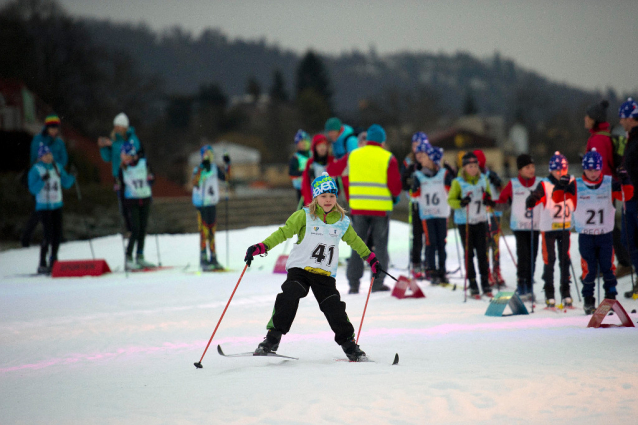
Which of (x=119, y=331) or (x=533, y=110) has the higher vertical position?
(x=533, y=110)

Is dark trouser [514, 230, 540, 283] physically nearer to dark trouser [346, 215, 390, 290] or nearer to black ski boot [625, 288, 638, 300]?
black ski boot [625, 288, 638, 300]

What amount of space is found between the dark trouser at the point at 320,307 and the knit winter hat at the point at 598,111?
192 inches

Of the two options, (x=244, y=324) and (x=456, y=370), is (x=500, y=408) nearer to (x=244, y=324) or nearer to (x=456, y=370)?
(x=456, y=370)

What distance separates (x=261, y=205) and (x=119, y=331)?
17.5 m

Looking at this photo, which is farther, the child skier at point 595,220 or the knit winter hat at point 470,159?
the knit winter hat at point 470,159

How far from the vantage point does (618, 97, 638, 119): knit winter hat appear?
8.09 meters

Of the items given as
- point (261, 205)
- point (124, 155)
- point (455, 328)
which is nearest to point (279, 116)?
point (261, 205)

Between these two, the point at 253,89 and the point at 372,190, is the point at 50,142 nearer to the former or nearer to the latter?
the point at 372,190

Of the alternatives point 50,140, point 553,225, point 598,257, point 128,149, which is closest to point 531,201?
point 553,225

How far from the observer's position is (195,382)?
15.1ft

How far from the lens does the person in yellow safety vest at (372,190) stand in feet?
28.7

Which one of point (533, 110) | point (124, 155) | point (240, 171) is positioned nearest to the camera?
point (124, 155)

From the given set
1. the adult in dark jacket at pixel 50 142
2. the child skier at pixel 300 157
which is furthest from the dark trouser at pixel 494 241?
the adult in dark jacket at pixel 50 142

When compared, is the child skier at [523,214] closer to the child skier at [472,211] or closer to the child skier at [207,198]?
the child skier at [472,211]
